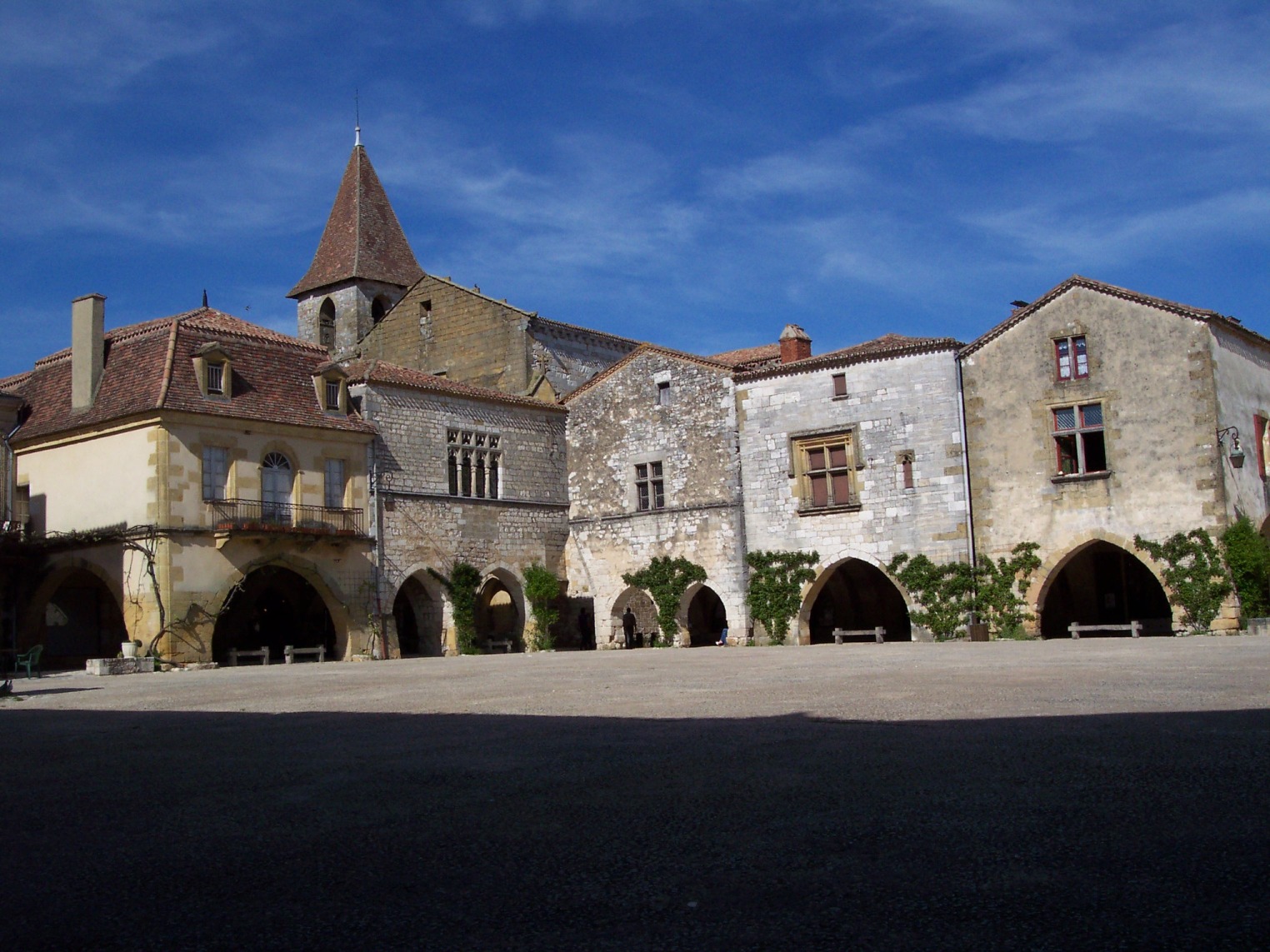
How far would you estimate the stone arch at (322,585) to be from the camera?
28188 millimetres

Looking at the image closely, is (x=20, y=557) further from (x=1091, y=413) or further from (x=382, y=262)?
(x=1091, y=413)

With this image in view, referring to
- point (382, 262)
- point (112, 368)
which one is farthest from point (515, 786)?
point (382, 262)

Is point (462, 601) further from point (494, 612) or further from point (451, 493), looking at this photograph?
point (494, 612)

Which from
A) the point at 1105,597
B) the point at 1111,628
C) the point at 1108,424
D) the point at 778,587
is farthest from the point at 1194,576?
the point at 778,587

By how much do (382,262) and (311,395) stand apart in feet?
49.8

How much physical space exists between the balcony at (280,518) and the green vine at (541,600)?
515cm

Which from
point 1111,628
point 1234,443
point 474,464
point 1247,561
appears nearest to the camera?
point 1247,561

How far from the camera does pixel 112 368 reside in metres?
29.5

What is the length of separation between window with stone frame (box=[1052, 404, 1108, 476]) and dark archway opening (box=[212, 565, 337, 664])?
56.3 ft

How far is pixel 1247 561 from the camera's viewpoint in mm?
25781

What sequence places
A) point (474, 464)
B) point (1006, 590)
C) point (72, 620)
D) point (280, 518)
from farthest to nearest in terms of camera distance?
point (474, 464), point (72, 620), point (280, 518), point (1006, 590)

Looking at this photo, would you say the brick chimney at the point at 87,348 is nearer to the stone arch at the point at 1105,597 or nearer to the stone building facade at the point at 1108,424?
the stone building facade at the point at 1108,424

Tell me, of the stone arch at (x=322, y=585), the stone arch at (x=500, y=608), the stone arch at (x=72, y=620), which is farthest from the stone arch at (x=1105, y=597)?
the stone arch at (x=72, y=620)

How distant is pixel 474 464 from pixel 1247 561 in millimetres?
17858
